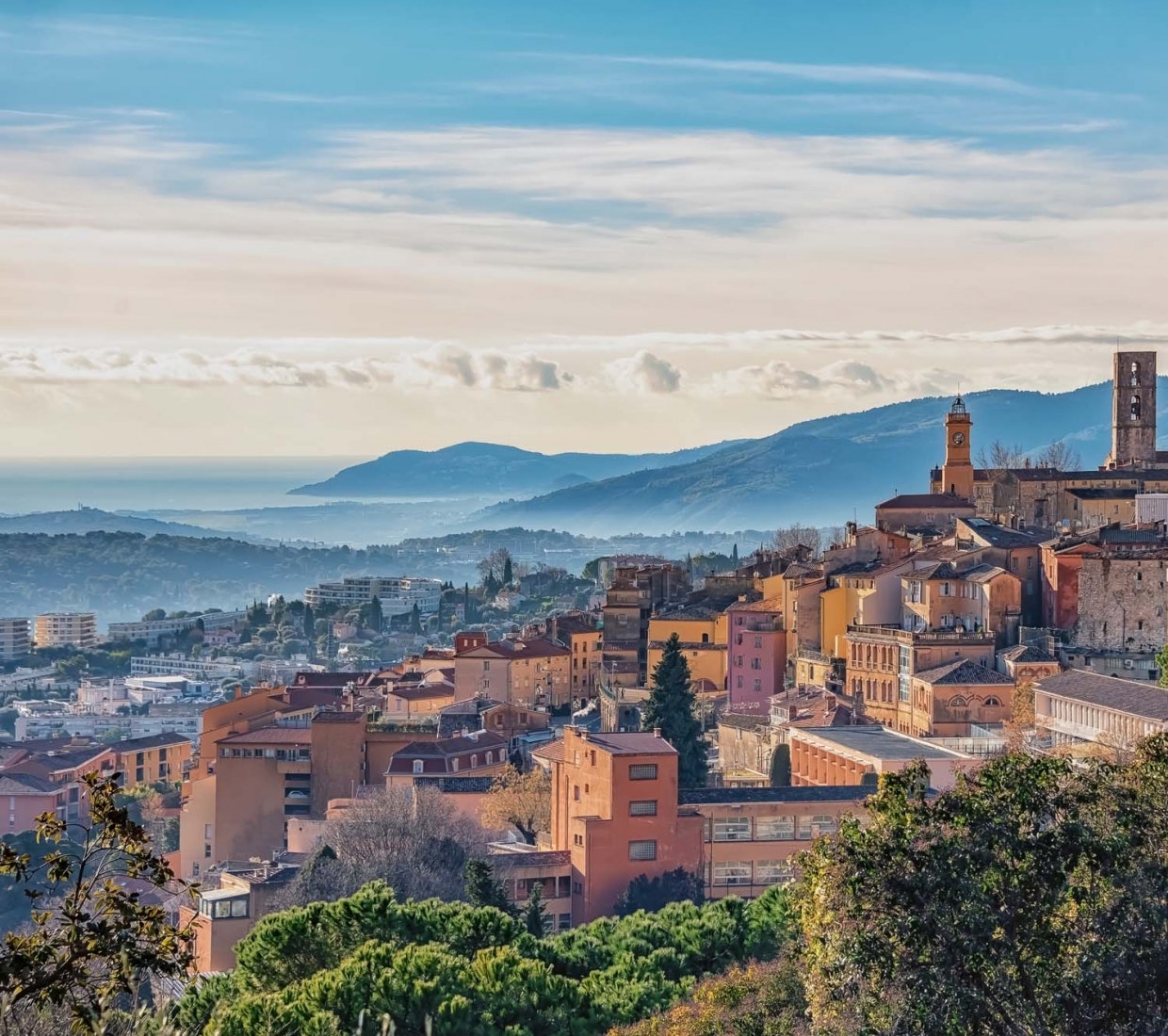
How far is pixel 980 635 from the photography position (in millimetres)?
45938

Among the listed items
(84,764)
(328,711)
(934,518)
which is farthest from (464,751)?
(84,764)

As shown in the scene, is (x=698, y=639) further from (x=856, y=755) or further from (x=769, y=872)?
(x=769, y=872)

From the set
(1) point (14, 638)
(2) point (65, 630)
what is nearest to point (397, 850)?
(1) point (14, 638)

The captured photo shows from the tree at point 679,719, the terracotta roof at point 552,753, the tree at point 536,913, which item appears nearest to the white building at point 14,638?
the terracotta roof at point 552,753

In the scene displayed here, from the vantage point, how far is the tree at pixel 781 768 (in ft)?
140

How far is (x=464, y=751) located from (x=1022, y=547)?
46.1 feet

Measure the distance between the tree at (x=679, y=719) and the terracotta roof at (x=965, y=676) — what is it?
5.16 meters

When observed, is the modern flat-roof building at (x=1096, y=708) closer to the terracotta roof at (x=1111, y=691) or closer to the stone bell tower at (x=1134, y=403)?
the terracotta roof at (x=1111, y=691)

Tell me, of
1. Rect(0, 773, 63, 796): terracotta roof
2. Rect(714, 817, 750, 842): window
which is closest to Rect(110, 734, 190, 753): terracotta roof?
Rect(0, 773, 63, 796): terracotta roof

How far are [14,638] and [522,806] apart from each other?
391ft

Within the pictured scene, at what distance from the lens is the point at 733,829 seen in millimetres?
35906

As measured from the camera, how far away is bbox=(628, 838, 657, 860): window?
34938 millimetres

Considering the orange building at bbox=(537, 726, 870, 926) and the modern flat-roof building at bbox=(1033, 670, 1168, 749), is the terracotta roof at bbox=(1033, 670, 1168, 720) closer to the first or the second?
the modern flat-roof building at bbox=(1033, 670, 1168, 749)

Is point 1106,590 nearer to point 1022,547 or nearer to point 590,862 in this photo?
point 1022,547
